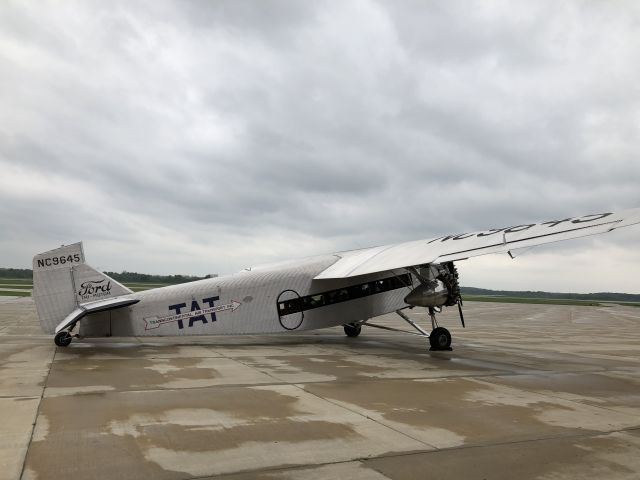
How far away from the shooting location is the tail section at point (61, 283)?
47.2 feet

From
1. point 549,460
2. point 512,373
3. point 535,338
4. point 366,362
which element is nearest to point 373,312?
point 366,362

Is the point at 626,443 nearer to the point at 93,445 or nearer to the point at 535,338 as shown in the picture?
the point at 93,445

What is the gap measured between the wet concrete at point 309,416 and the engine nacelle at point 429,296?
99.0 inches

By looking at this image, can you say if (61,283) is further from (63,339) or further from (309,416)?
(309,416)

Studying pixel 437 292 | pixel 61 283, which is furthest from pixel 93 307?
pixel 437 292

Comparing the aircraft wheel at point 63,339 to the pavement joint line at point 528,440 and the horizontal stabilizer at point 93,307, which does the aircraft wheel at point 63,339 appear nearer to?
the horizontal stabilizer at point 93,307

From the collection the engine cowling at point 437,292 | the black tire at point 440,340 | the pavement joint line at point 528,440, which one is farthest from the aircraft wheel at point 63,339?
the pavement joint line at point 528,440

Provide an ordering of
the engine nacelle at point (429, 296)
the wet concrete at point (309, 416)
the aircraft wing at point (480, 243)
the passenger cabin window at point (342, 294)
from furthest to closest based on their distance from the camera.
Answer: the passenger cabin window at point (342, 294), the engine nacelle at point (429, 296), the aircraft wing at point (480, 243), the wet concrete at point (309, 416)

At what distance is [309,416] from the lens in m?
7.23

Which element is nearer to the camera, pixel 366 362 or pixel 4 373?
pixel 4 373

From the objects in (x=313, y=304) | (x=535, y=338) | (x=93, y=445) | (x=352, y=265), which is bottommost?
(x=535, y=338)

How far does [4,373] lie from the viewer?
33.4 feet

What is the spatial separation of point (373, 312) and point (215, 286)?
585 cm

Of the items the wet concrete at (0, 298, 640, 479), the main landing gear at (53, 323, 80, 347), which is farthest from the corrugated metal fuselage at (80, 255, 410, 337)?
the wet concrete at (0, 298, 640, 479)
